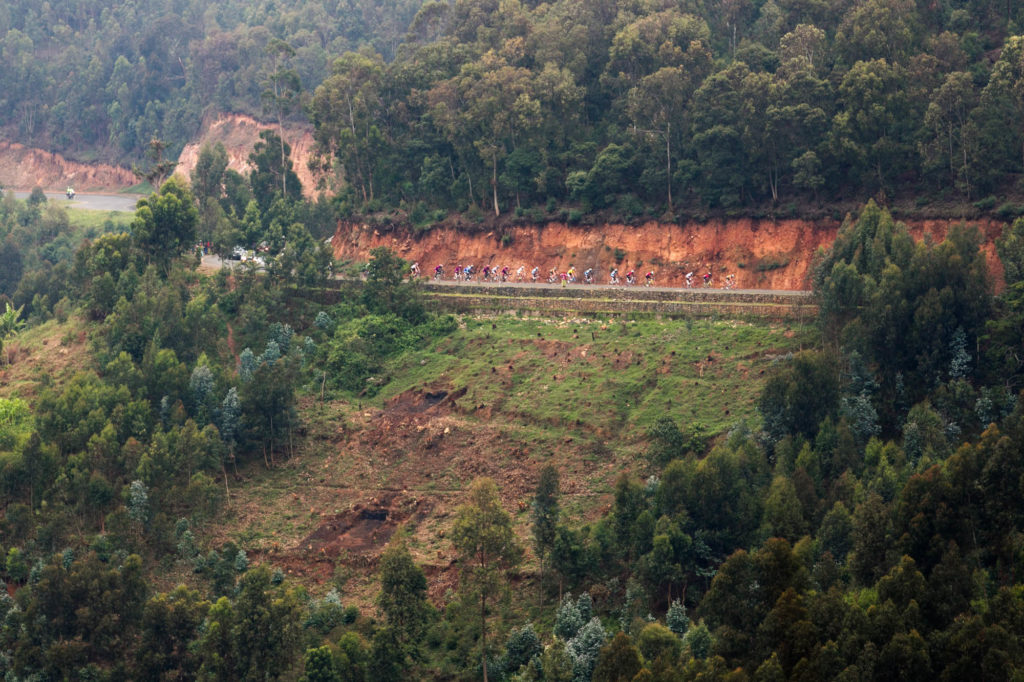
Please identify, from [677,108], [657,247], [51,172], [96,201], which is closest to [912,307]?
[657,247]

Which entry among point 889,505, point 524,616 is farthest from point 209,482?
point 889,505

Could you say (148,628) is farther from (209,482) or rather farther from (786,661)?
(786,661)

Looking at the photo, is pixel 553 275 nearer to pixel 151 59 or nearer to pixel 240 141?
pixel 240 141

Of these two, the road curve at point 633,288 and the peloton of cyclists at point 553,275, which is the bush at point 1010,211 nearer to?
the road curve at point 633,288

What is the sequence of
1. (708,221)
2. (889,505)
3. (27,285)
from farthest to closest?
(27,285) → (708,221) → (889,505)

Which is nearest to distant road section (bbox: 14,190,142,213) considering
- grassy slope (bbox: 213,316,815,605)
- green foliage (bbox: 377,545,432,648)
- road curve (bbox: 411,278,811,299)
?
road curve (bbox: 411,278,811,299)

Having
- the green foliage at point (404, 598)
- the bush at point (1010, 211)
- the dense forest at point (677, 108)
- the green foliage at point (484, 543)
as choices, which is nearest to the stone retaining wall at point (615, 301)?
the dense forest at point (677, 108)
